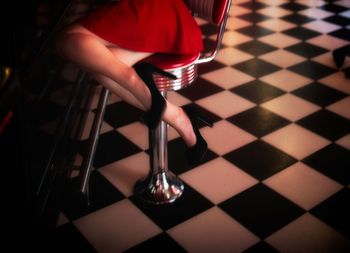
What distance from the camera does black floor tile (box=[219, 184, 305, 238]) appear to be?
168cm

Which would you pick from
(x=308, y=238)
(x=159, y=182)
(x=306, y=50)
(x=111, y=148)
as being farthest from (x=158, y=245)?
(x=306, y=50)

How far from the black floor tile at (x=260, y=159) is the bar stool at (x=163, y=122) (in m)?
0.35

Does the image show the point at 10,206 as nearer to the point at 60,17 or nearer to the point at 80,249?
the point at 80,249

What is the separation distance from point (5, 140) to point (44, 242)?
1.55ft

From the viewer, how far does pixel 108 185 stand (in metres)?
1.92

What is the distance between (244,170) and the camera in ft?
6.58

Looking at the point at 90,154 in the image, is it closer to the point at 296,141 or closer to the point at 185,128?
the point at 185,128

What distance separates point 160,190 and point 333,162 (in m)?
0.88

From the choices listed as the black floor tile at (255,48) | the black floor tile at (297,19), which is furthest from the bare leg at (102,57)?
the black floor tile at (297,19)

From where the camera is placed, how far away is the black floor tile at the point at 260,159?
6.55 feet

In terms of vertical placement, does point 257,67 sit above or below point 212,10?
below

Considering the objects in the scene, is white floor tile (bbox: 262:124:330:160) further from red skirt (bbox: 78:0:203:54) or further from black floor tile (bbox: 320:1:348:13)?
black floor tile (bbox: 320:1:348:13)

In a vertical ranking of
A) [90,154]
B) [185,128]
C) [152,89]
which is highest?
[152,89]

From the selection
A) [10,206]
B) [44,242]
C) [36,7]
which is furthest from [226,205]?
[36,7]
